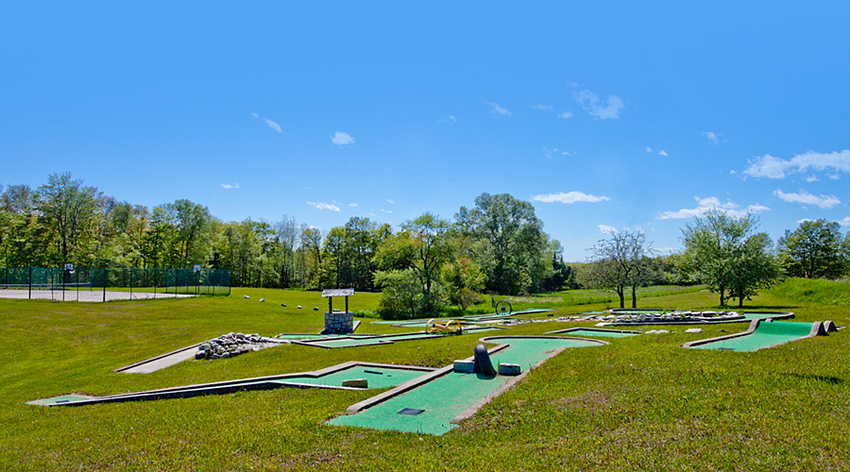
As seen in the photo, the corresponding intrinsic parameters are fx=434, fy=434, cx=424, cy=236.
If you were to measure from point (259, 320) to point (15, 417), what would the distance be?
17.7m

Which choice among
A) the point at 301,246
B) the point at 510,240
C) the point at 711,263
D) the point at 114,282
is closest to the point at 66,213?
the point at 114,282

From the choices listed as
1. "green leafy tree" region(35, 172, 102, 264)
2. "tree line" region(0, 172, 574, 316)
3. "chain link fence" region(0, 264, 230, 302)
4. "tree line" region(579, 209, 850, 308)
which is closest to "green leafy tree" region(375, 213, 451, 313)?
"tree line" region(0, 172, 574, 316)

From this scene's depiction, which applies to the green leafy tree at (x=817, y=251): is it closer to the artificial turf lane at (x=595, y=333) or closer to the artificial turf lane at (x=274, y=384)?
the artificial turf lane at (x=595, y=333)

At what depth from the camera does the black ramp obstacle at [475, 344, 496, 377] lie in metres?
8.98

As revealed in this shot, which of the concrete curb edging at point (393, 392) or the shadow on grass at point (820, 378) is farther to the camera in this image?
the concrete curb edging at point (393, 392)

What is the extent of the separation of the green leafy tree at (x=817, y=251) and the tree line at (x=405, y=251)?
0.41ft

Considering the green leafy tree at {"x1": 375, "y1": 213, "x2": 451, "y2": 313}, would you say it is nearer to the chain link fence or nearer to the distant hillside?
the chain link fence

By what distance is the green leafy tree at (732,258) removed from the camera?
23891 millimetres

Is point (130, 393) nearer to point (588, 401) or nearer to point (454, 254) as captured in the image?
point (588, 401)

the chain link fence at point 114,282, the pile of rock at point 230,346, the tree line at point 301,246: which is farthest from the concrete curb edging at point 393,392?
the chain link fence at point 114,282

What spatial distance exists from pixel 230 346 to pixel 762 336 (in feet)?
53.8

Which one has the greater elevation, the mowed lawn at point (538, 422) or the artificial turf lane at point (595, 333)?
the mowed lawn at point (538, 422)

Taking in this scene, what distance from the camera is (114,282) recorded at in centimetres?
4228

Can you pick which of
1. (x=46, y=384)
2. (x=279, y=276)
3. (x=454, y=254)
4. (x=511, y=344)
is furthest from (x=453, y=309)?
(x=279, y=276)
